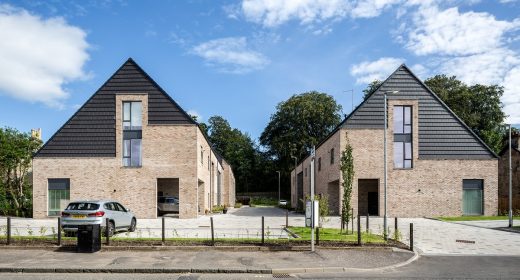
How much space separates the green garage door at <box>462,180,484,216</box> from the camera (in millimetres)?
34031

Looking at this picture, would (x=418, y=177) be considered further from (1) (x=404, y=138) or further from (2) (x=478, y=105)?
(2) (x=478, y=105)

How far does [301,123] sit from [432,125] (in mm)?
41393

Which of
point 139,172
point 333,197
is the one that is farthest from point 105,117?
point 333,197

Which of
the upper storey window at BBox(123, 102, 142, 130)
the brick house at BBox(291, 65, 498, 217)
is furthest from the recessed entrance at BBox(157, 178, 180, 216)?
the brick house at BBox(291, 65, 498, 217)

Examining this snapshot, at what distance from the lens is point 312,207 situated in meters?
14.6

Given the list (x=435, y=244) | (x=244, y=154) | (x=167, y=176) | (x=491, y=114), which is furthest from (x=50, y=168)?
(x=244, y=154)

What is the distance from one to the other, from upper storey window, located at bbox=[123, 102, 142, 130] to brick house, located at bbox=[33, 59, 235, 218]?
7 centimetres

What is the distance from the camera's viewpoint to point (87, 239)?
553 inches

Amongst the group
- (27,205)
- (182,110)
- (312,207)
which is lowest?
(27,205)

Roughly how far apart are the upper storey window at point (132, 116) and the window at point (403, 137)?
1875cm

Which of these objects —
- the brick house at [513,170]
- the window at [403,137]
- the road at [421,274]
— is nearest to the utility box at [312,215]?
the road at [421,274]

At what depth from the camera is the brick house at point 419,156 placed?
3359 centimetres

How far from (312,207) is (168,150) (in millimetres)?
19048

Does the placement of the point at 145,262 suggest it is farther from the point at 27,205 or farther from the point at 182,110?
the point at 27,205
